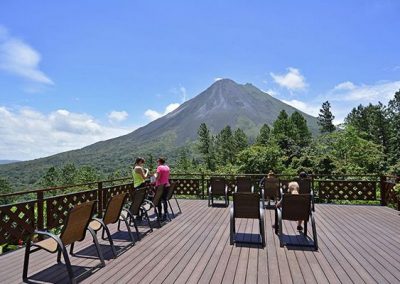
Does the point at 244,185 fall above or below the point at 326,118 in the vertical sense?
below

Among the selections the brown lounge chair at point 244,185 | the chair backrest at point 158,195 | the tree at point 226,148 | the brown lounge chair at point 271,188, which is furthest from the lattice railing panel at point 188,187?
the tree at point 226,148

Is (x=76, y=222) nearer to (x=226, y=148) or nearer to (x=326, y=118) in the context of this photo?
(x=326, y=118)

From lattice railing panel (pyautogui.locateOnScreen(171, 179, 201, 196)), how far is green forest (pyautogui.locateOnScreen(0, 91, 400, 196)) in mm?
9887

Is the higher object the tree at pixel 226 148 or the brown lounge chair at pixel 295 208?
the tree at pixel 226 148

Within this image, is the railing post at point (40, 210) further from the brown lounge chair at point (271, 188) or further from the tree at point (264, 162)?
the tree at point (264, 162)

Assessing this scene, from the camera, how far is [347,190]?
930cm

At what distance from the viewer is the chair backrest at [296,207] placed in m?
4.64

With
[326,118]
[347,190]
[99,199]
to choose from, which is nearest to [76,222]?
[99,199]

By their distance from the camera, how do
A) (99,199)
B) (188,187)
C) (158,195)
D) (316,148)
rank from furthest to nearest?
(316,148)
(188,187)
(99,199)
(158,195)

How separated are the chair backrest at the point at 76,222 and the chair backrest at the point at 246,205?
7.38 ft

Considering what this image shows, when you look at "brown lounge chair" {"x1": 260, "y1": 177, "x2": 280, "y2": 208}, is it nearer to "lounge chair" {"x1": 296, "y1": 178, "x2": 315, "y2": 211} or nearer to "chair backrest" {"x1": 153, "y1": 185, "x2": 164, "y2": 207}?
"lounge chair" {"x1": 296, "y1": 178, "x2": 315, "y2": 211}

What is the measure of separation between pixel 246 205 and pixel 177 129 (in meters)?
129

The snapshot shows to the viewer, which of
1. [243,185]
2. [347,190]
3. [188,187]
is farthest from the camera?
[188,187]

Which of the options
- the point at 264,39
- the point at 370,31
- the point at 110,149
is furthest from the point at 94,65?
the point at 110,149
